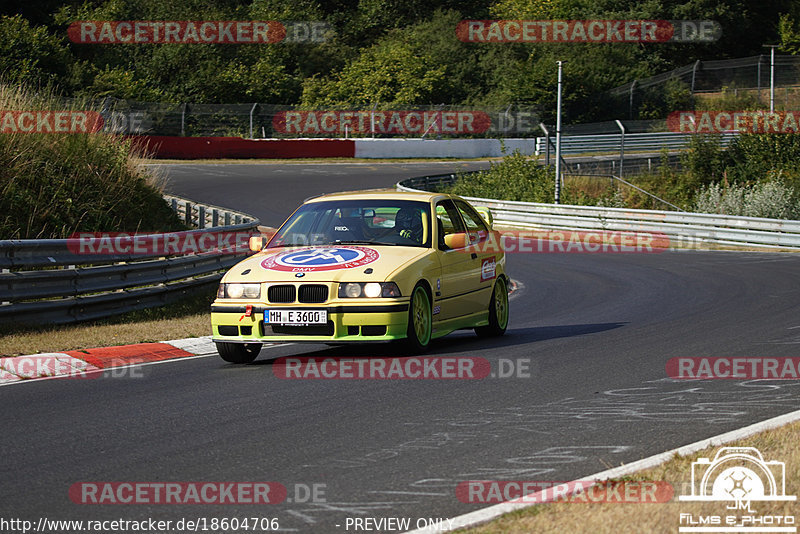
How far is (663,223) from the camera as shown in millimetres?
29141

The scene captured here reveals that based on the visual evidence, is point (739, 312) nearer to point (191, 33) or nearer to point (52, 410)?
point (52, 410)

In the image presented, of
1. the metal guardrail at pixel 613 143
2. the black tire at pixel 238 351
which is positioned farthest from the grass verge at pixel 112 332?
the metal guardrail at pixel 613 143

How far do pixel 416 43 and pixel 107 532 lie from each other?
71426 mm

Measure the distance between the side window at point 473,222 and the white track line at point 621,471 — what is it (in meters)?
5.01

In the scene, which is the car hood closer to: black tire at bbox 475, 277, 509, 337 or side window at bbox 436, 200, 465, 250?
side window at bbox 436, 200, 465, 250

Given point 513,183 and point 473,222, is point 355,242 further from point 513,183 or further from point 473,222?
point 513,183

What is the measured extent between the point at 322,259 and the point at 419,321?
1053 mm

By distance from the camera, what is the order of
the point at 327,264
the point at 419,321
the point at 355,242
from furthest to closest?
the point at 355,242 → the point at 419,321 → the point at 327,264

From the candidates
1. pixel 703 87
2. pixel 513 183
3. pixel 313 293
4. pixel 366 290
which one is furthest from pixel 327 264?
pixel 703 87

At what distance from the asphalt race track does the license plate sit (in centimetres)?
48

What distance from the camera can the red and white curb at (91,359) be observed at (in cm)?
943

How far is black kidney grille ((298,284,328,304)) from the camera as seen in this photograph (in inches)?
373

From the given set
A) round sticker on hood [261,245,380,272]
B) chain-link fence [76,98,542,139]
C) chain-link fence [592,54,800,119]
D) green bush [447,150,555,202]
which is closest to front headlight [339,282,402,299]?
round sticker on hood [261,245,380,272]

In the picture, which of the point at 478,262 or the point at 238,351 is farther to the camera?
the point at 478,262
